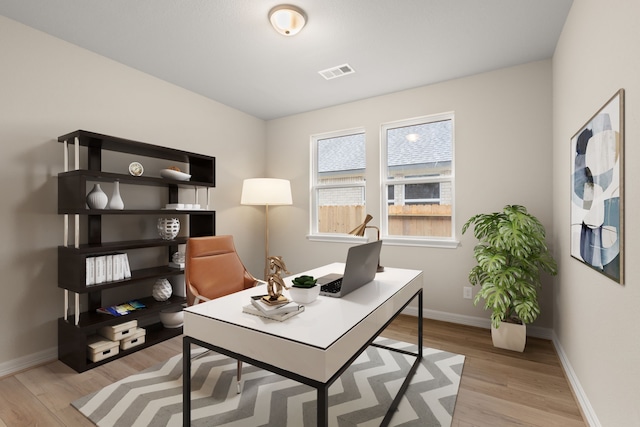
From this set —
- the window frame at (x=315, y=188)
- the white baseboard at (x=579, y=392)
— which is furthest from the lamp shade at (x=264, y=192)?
the white baseboard at (x=579, y=392)

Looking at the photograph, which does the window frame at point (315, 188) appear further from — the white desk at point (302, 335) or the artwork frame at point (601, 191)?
the artwork frame at point (601, 191)

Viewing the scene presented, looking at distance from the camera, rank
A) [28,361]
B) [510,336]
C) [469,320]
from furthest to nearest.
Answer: [469,320], [510,336], [28,361]

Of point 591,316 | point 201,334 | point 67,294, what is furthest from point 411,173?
point 67,294

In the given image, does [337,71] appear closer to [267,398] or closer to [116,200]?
[116,200]

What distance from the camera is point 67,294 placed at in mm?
2416

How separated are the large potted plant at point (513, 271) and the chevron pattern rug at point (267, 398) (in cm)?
56

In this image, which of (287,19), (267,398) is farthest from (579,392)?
(287,19)

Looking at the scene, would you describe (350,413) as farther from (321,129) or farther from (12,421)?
(321,129)

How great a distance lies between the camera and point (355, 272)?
169cm

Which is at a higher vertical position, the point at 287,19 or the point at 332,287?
the point at 287,19

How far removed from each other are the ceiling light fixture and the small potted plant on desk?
5.90 feet

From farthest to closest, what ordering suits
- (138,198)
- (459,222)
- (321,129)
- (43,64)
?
(321,129) → (459,222) → (138,198) → (43,64)

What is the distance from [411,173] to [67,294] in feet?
11.3

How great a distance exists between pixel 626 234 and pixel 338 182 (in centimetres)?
300
